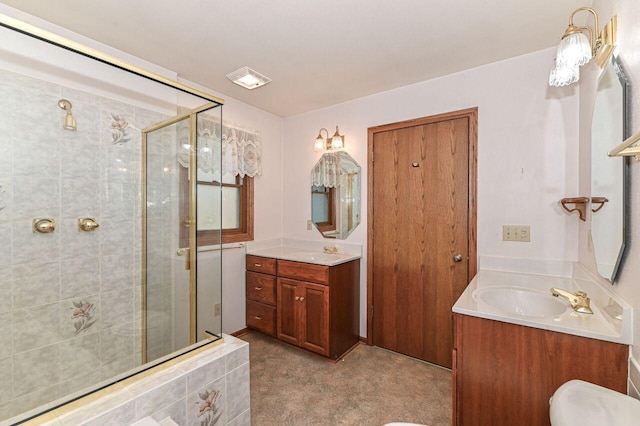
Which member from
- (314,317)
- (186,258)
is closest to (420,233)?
(314,317)

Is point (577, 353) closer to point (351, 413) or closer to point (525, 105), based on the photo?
point (351, 413)

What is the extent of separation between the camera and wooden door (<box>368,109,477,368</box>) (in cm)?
233

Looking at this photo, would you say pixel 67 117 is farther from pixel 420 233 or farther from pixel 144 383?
pixel 420 233

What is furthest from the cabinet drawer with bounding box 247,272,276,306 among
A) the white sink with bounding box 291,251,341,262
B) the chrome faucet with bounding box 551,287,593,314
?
the chrome faucet with bounding box 551,287,593,314

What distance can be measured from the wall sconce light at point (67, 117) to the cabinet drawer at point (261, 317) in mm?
2064

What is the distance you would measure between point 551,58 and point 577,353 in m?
1.91

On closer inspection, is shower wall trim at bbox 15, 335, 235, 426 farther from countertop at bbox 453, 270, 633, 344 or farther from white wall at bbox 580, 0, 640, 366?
white wall at bbox 580, 0, 640, 366

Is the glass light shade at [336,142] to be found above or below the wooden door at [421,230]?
above

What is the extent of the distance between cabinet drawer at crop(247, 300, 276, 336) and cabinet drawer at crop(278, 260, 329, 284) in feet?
1.35

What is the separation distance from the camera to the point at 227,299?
2.89m

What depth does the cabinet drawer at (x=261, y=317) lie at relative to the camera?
9.27 ft

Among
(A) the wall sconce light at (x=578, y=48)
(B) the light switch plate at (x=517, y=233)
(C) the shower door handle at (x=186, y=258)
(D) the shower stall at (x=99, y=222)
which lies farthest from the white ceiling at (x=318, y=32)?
(C) the shower door handle at (x=186, y=258)

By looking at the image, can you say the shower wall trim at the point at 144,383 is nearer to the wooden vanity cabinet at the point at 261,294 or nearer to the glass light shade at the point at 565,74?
the wooden vanity cabinet at the point at 261,294

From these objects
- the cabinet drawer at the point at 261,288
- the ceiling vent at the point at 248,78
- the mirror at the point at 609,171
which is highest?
the ceiling vent at the point at 248,78
